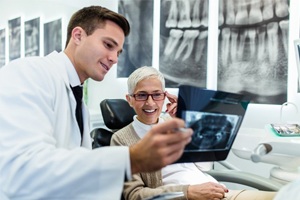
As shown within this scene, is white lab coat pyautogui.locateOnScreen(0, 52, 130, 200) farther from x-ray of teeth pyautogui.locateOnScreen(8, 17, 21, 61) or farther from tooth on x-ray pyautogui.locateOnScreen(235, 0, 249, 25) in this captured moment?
x-ray of teeth pyautogui.locateOnScreen(8, 17, 21, 61)

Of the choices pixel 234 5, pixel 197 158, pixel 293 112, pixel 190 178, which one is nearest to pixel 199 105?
pixel 197 158

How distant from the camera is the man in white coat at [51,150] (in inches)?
28.5

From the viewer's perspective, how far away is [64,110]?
1113 millimetres

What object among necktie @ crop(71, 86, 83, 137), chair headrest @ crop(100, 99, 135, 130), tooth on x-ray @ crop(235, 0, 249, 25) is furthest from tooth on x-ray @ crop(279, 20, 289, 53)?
necktie @ crop(71, 86, 83, 137)

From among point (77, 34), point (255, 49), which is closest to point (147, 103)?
point (77, 34)

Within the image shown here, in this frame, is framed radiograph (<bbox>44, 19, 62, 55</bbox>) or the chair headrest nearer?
the chair headrest

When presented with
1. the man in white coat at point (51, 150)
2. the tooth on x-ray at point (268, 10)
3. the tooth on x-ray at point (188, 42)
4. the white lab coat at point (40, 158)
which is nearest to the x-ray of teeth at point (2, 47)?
the tooth on x-ray at point (188, 42)

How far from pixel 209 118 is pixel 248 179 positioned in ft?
2.93

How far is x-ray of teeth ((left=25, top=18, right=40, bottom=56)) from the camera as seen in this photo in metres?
3.11

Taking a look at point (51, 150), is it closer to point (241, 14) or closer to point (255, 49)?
point (255, 49)

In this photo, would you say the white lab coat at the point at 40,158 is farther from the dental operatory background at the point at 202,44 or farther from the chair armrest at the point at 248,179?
the dental operatory background at the point at 202,44

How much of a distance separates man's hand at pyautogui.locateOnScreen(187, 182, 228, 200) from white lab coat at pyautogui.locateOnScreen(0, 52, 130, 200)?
620mm

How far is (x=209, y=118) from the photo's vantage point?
887mm

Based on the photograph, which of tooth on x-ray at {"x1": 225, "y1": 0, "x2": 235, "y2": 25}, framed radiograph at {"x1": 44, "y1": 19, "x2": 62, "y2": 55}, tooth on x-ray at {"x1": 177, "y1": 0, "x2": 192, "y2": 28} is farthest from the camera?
framed radiograph at {"x1": 44, "y1": 19, "x2": 62, "y2": 55}
